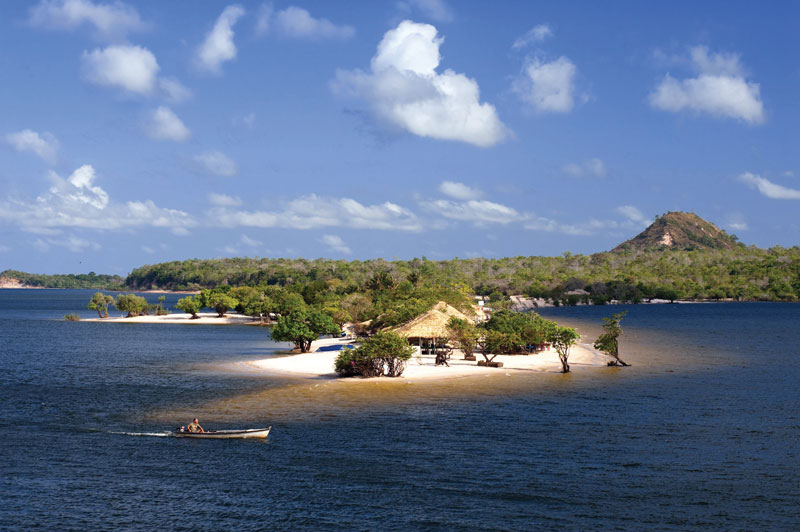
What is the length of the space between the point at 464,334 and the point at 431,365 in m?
4.27

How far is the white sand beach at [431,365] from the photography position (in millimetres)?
56250

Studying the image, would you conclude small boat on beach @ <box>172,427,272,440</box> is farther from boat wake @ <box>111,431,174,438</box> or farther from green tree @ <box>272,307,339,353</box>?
green tree @ <box>272,307,339,353</box>

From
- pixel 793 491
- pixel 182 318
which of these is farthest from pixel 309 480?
pixel 182 318

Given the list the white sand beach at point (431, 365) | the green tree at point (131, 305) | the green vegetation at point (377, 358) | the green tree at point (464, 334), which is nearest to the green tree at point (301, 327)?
the white sand beach at point (431, 365)

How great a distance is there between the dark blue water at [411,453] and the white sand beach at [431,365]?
8.97 feet

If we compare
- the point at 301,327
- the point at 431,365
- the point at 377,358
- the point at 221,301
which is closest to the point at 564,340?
the point at 431,365

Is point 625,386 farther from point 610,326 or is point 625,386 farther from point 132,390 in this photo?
point 132,390

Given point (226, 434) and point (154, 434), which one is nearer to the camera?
point (226, 434)

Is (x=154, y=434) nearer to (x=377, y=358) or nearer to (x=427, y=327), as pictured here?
(x=377, y=358)

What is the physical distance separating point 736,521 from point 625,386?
1052 inches

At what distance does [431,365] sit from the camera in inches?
2381

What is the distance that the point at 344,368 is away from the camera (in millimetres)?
53938

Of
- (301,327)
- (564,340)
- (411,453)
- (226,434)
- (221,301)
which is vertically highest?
(221,301)

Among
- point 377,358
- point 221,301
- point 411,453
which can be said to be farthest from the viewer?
point 221,301
